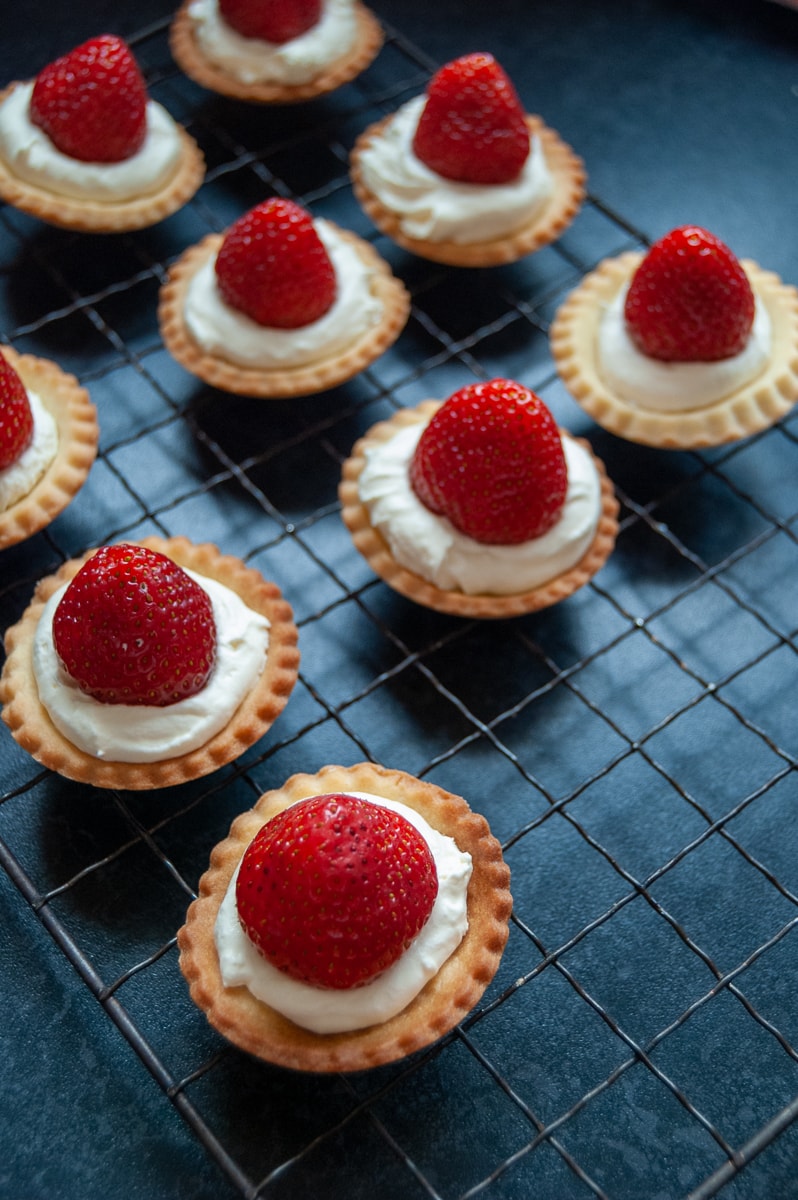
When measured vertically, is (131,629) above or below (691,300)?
below

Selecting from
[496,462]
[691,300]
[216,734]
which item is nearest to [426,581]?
[496,462]

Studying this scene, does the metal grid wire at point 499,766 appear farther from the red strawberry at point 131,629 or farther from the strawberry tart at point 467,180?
the red strawberry at point 131,629

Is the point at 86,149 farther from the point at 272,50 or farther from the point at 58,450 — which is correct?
the point at 58,450

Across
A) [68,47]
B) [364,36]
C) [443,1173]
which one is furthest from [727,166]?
[443,1173]

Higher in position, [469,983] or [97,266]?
[97,266]

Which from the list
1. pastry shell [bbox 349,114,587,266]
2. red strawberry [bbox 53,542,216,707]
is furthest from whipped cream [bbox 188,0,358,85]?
red strawberry [bbox 53,542,216,707]

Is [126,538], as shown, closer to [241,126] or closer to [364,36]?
[241,126]

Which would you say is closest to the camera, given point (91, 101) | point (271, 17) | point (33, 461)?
point (33, 461)
